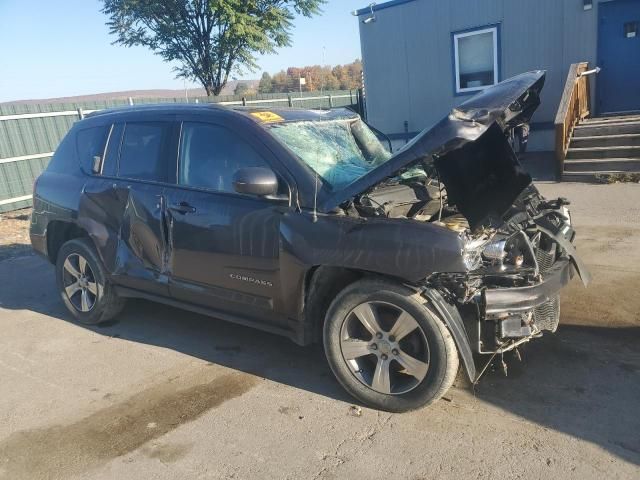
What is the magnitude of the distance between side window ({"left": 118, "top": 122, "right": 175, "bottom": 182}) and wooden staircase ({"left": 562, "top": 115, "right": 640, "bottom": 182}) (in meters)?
8.05

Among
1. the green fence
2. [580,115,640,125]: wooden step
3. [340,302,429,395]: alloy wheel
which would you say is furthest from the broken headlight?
[580,115,640,125]: wooden step

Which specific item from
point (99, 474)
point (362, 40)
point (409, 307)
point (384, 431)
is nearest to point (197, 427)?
point (99, 474)

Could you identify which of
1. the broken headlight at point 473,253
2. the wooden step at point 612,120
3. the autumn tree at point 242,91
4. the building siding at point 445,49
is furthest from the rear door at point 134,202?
the autumn tree at point 242,91

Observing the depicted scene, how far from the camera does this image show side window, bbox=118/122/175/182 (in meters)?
4.28

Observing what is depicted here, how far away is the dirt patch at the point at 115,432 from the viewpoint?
3.01 meters

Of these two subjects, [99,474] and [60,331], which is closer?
[99,474]

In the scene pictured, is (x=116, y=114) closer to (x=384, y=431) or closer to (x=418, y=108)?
(x=384, y=431)

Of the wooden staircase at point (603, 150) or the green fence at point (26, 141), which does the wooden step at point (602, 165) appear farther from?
the green fence at point (26, 141)

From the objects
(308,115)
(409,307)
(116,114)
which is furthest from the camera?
(116,114)

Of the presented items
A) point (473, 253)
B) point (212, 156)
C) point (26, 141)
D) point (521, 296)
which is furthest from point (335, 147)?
point (26, 141)

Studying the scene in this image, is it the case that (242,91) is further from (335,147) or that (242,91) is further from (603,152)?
(335,147)

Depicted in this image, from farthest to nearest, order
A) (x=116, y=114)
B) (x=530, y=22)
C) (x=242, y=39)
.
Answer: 1. (x=242, y=39)
2. (x=530, y=22)
3. (x=116, y=114)

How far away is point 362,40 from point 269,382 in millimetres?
13267

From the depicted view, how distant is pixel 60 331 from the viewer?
16.4 ft
